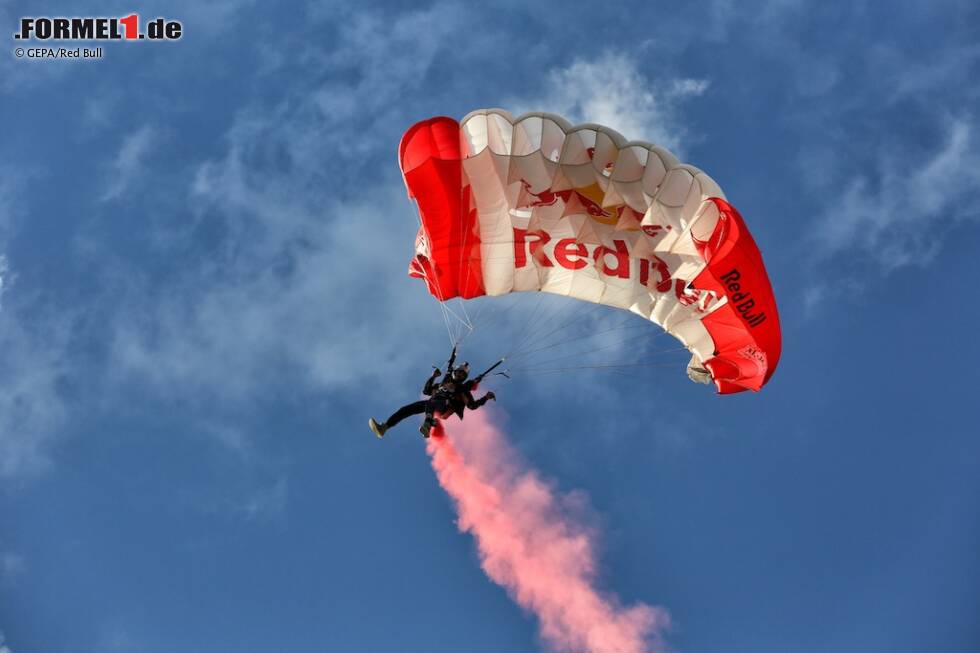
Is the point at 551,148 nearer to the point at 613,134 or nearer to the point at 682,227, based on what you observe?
the point at 613,134

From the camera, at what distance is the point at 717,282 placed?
1543 cm

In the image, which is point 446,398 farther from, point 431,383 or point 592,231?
point 592,231

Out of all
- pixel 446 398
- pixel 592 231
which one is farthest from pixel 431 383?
pixel 592 231

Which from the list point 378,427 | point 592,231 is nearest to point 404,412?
point 378,427

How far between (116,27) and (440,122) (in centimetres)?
1767

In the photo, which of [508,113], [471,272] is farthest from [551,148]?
[471,272]

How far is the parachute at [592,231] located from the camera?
16.0 m

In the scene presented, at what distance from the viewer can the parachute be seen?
16016 millimetres

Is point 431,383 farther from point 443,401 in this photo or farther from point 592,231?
point 592,231

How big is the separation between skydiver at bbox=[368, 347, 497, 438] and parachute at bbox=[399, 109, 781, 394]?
1844mm

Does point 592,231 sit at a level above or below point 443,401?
above

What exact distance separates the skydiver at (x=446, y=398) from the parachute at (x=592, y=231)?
1844 millimetres

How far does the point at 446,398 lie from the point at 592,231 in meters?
4.24

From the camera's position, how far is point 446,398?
18047mm
